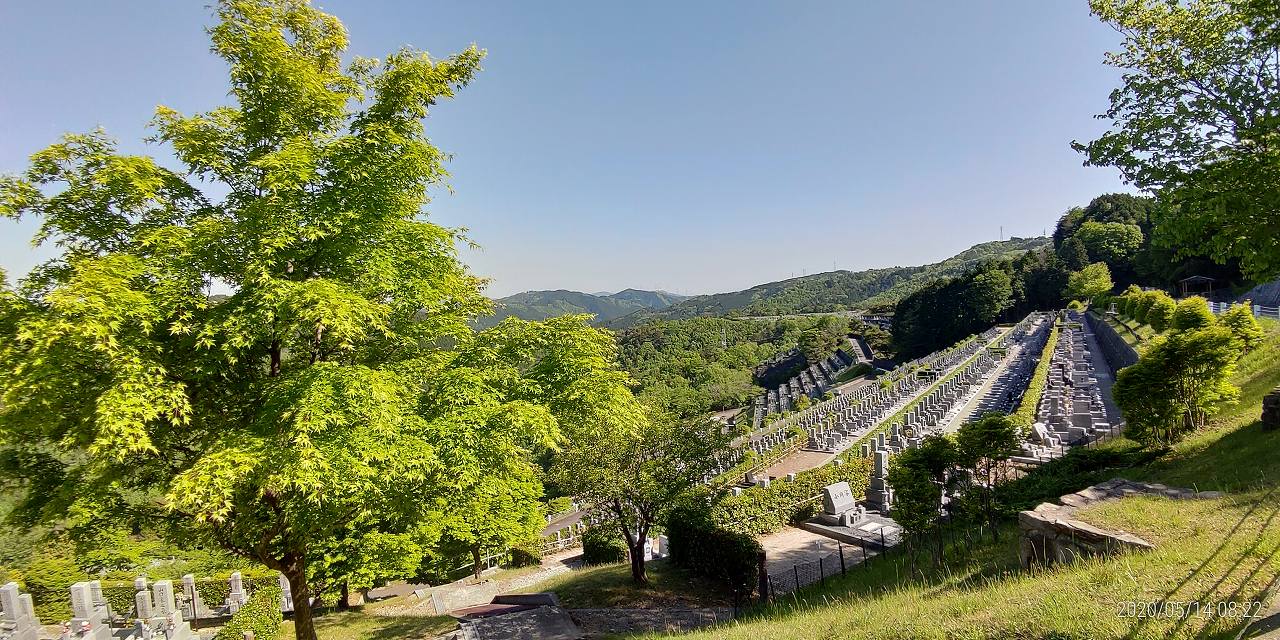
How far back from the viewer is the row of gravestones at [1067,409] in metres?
17.1

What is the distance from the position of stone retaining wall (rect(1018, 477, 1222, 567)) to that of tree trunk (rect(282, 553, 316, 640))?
9.48 meters

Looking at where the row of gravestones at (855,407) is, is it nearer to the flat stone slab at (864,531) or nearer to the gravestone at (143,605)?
the flat stone slab at (864,531)

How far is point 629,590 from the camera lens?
12.2 meters

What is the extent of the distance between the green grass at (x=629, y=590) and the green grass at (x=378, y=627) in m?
2.81

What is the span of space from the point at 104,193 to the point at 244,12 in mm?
2629

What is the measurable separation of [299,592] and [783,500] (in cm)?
1401

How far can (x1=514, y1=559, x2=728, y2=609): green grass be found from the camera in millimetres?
11516

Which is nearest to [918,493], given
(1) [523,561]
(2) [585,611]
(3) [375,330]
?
(2) [585,611]

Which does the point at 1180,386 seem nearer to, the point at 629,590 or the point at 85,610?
the point at 629,590

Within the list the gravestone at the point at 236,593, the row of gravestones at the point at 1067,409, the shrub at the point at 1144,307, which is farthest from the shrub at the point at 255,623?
the shrub at the point at 1144,307

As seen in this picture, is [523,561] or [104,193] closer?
[104,193]

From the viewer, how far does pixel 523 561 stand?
20.0 m

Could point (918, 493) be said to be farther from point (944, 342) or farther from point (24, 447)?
point (944, 342)

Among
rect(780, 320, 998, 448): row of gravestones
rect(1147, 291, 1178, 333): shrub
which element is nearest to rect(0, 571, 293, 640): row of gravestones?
rect(780, 320, 998, 448): row of gravestones
